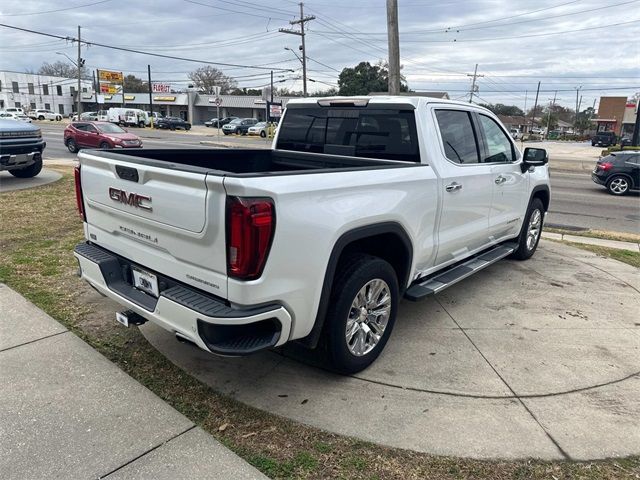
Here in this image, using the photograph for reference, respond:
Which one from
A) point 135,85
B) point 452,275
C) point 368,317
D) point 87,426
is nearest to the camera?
point 87,426

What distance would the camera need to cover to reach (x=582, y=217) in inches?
445

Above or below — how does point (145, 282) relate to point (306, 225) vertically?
below

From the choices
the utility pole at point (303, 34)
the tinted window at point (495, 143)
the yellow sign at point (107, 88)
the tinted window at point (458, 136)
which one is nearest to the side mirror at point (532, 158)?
the tinted window at point (495, 143)

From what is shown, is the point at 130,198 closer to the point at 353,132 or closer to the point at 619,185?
the point at 353,132

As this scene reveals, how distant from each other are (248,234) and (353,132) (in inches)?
89.4

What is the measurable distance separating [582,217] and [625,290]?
6.41 m

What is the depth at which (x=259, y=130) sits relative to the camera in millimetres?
47812

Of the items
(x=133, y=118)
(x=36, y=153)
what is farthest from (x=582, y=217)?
(x=133, y=118)

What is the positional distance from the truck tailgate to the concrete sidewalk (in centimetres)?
83

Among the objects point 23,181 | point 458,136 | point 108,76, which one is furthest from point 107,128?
point 108,76

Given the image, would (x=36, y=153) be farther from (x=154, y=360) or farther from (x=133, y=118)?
(x=133, y=118)

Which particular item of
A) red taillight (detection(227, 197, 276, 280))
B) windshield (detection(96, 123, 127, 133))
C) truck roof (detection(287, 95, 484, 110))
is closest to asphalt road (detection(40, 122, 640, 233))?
truck roof (detection(287, 95, 484, 110))

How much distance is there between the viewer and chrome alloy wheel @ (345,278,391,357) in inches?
131

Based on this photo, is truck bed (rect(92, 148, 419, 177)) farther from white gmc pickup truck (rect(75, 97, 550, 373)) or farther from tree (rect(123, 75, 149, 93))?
tree (rect(123, 75, 149, 93))
